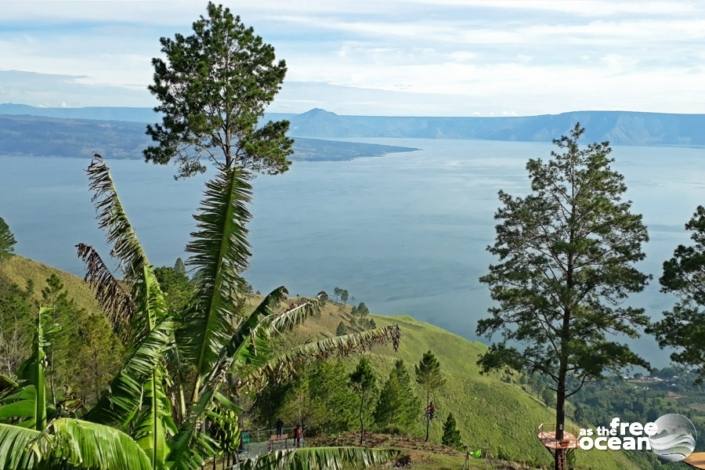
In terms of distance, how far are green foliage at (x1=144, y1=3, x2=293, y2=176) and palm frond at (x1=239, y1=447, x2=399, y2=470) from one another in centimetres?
1009

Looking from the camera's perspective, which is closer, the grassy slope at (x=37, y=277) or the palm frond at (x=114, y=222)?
the palm frond at (x=114, y=222)

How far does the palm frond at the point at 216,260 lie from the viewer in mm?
7957

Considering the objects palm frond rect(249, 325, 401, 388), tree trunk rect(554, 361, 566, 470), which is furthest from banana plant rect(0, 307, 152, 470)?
tree trunk rect(554, 361, 566, 470)

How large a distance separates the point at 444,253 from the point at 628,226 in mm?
175987

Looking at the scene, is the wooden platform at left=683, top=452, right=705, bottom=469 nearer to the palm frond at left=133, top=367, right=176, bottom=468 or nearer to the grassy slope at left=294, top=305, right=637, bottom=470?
the palm frond at left=133, top=367, right=176, bottom=468

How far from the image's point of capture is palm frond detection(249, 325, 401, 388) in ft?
28.0

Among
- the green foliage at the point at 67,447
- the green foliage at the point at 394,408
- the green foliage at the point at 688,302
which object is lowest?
the green foliage at the point at 394,408

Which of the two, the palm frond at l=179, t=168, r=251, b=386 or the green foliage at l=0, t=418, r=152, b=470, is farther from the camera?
the palm frond at l=179, t=168, r=251, b=386

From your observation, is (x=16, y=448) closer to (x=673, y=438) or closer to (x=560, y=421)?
(x=673, y=438)

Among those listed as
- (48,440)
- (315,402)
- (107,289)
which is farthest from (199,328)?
(315,402)

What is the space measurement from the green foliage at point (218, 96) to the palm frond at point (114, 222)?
7.87 metres

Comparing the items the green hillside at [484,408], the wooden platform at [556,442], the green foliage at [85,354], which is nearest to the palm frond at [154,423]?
the wooden platform at [556,442]

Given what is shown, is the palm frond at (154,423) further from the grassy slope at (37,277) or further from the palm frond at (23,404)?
the grassy slope at (37,277)

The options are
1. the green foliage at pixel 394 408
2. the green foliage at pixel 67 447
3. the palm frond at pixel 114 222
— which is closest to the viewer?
the green foliage at pixel 67 447
